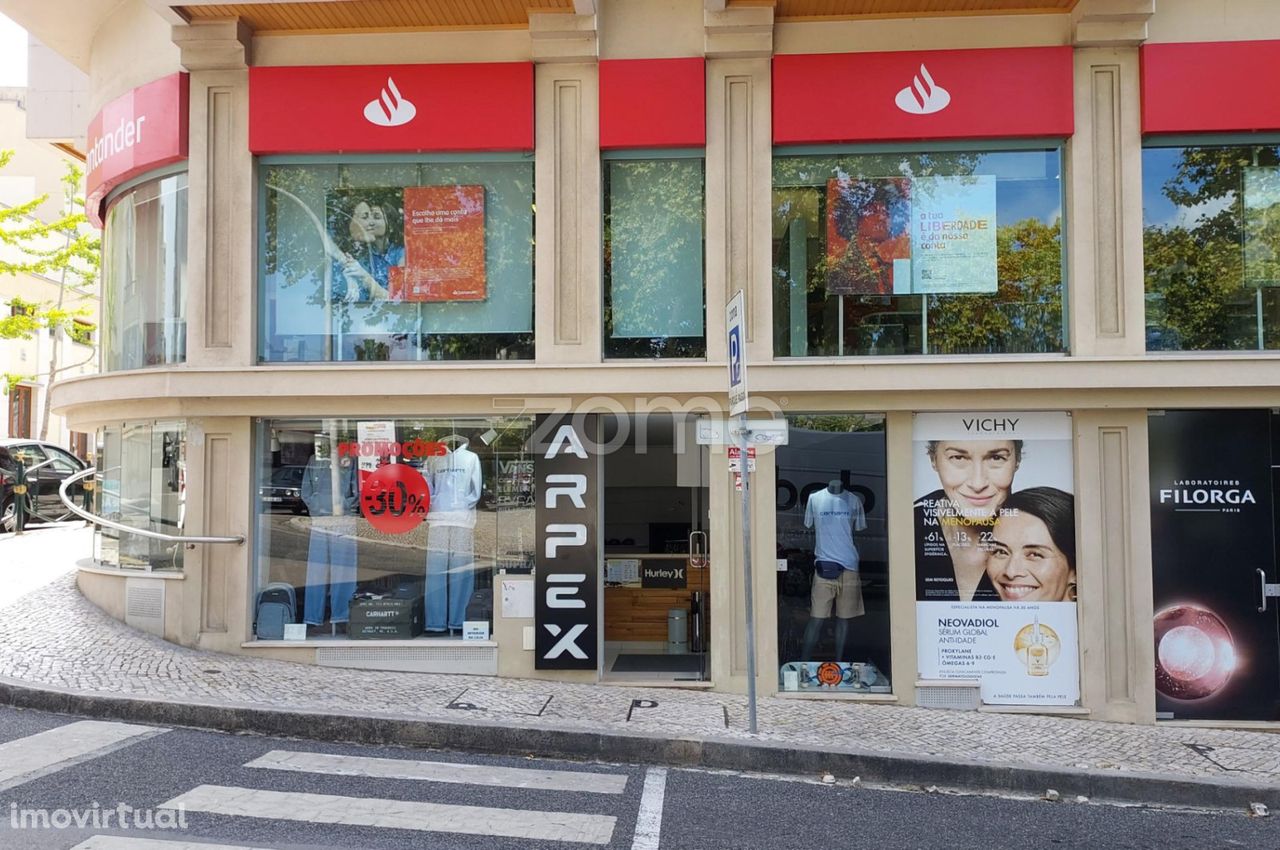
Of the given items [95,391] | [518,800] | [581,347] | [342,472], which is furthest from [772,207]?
[95,391]

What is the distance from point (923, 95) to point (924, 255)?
1472 mm

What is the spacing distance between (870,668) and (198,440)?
22.2 feet

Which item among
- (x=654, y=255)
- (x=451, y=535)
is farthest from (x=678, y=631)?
(x=654, y=255)

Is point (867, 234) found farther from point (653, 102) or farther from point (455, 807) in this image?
point (455, 807)

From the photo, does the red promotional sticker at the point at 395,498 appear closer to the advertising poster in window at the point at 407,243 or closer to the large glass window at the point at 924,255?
the advertising poster in window at the point at 407,243

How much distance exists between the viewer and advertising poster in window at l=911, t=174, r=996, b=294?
9211mm

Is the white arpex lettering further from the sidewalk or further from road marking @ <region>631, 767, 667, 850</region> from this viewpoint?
road marking @ <region>631, 767, 667, 850</region>

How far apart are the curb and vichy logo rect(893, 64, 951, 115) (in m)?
5.74

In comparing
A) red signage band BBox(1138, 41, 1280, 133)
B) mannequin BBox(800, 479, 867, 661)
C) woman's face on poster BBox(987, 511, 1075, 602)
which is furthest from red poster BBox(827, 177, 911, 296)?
woman's face on poster BBox(987, 511, 1075, 602)

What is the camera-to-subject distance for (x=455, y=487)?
9.38 metres

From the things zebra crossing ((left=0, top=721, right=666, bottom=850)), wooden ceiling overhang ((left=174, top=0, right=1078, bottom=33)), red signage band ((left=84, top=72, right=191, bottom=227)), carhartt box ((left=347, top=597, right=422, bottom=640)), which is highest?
wooden ceiling overhang ((left=174, top=0, right=1078, bottom=33))

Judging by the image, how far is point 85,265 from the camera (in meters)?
29.2

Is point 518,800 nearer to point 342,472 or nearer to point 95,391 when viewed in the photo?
point 342,472

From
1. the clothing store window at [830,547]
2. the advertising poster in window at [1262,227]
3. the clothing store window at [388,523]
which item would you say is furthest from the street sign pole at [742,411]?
the advertising poster in window at [1262,227]
